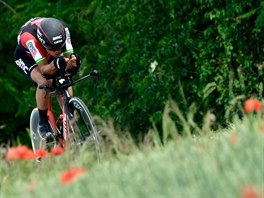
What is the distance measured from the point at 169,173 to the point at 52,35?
17.4 feet

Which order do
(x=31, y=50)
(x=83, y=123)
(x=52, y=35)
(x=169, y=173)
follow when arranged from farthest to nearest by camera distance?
(x=31, y=50) < (x=83, y=123) < (x=52, y=35) < (x=169, y=173)

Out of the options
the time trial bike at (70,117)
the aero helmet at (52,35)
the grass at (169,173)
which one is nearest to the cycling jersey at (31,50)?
the aero helmet at (52,35)

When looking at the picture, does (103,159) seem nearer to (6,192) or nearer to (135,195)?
(6,192)

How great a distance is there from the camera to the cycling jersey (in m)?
9.49

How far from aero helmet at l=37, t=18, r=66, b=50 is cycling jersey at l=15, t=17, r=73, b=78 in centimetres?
18

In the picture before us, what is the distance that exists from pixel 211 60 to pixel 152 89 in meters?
1.70

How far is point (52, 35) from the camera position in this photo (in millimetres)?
9117

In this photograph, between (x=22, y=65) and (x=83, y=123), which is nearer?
(x=83, y=123)

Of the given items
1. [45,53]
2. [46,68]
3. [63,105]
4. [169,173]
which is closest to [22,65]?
[45,53]

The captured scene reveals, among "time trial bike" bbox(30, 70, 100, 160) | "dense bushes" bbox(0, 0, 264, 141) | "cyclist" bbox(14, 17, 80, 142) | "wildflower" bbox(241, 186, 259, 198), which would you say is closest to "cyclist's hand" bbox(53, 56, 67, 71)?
"cyclist" bbox(14, 17, 80, 142)

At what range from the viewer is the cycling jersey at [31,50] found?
9492 millimetres

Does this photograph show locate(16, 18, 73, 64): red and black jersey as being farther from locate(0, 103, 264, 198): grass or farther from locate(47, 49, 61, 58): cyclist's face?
locate(0, 103, 264, 198): grass

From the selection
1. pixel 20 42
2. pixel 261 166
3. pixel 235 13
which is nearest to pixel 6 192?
pixel 261 166

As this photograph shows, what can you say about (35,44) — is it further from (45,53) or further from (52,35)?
(52,35)
